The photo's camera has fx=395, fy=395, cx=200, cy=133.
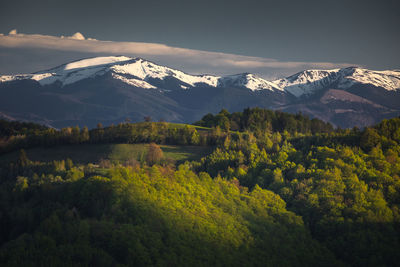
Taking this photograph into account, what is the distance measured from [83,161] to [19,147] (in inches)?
1502

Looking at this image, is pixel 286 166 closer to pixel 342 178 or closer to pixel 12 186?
pixel 342 178

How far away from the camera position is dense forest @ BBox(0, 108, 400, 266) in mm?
61188

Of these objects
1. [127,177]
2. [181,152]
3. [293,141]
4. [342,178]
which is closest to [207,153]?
[181,152]

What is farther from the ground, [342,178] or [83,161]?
[342,178]

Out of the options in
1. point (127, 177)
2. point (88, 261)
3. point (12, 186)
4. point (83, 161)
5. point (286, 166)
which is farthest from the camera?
point (83, 161)

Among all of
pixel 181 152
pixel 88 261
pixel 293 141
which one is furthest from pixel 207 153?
pixel 88 261

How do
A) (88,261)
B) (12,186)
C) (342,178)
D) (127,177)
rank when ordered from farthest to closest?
(342,178), (12,186), (127,177), (88,261)

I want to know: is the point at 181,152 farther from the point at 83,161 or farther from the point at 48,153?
the point at 48,153

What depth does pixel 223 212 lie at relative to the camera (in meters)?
85.9

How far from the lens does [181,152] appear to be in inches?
6078

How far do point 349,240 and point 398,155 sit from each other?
5458 centimetres

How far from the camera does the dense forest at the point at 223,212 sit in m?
61.2

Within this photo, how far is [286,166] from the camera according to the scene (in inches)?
4749

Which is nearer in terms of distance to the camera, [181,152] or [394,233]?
[394,233]
